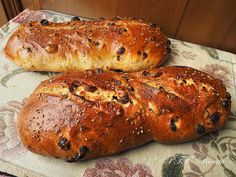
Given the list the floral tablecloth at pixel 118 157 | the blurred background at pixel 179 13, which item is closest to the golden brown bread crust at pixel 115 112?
the floral tablecloth at pixel 118 157

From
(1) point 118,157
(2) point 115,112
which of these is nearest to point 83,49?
(2) point 115,112

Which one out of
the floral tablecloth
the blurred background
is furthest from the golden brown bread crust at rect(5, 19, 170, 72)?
the blurred background

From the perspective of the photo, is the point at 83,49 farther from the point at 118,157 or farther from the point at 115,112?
the point at 118,157

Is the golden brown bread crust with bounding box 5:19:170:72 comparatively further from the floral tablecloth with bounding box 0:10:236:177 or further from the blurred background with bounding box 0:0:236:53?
the blurred background with bounding box 0:0:236:53

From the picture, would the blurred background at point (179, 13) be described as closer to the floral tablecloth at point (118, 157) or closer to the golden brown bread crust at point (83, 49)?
the golden brown bread crust at point (83, 49)

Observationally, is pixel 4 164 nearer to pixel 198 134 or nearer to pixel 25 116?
pixel 25 116

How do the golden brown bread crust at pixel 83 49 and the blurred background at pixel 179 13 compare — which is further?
the blurred background at pixel 179 13

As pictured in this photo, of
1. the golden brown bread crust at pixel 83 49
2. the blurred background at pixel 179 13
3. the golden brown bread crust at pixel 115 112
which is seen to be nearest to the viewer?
the golden brown bread crust at pixel 115 112

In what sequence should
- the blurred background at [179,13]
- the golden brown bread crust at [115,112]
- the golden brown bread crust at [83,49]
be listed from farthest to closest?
the blurred background at [179,13]
the golden brown bread crust at [83,49]
the golden brown bread crust at [115,112]

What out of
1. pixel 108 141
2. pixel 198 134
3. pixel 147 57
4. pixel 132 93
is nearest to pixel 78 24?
pixel 147 57
